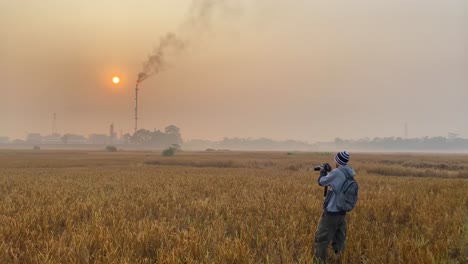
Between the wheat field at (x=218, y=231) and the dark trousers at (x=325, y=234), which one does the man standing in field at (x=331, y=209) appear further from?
the wheat field at (x=218, y=231)

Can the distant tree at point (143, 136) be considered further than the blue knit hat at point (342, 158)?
Yes

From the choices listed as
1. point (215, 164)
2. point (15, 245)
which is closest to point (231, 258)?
point (15, 245)

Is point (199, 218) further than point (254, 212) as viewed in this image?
No

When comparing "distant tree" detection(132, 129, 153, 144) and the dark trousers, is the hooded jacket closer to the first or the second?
the dark trousers

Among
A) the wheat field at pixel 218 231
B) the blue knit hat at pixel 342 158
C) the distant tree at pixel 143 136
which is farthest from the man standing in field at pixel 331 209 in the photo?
the distant tree at pixel 143 136

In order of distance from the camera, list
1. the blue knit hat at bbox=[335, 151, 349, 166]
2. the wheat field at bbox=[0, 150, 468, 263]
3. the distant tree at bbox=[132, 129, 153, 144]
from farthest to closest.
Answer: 1. the distant tree at bbox=[132, 129, 153, 144]
2. the blue knit hat at bbox=[335, 151, 349, 166]
3. the wheat field at bbox=[0, 150, 468, 263]

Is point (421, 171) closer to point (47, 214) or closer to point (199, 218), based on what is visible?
point (199, 218)

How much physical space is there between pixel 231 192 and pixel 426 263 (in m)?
9.20

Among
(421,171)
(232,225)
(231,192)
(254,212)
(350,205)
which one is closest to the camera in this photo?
(350,205)

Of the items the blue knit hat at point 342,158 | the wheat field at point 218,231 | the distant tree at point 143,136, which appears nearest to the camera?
the wheat field at point 218,231

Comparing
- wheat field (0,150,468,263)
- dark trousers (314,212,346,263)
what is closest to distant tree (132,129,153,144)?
wheat field (0,150,468,263)

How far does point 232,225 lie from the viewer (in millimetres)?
8023

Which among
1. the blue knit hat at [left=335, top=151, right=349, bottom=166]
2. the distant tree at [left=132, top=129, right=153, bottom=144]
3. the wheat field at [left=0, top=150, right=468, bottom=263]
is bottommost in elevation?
the wheat field at [left=0, top=150, right=468, bottom=263]

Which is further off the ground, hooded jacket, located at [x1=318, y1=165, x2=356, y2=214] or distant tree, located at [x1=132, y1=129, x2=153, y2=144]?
distant tree, located at [x1=132, y1=129, x2=153, y2=144]
